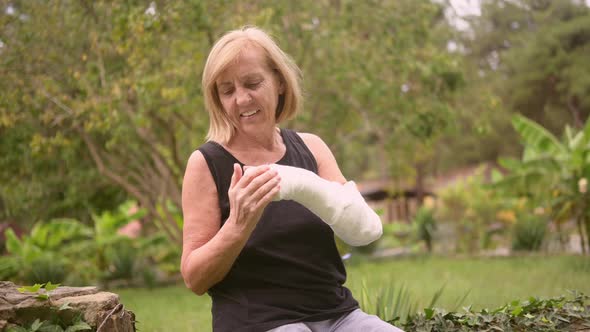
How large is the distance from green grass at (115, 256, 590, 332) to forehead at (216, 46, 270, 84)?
1.91 meters

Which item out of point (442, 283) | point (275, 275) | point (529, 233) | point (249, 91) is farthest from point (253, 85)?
point (529, 233)

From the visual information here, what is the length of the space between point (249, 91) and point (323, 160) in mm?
453

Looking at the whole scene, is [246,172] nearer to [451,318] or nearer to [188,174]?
[188,174]

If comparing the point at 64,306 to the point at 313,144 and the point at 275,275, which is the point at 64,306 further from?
the point at 313,144

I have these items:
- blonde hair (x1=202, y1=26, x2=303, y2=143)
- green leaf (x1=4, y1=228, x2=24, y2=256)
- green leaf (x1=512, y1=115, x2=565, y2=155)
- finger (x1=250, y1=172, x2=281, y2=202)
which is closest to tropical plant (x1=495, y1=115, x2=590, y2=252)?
green leaf (x1=512, y1=115, x2=565, y2=155)

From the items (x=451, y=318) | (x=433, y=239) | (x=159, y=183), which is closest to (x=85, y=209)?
(x=159, y=183)

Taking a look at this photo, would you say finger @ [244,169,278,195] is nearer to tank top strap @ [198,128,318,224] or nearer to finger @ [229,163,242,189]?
finger @ [229,163,242,189]

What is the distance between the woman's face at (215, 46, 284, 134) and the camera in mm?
2068

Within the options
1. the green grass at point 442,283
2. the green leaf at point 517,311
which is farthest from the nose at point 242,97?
the green grass at point 442,283

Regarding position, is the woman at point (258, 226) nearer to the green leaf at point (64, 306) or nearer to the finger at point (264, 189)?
the finger at point (264, 189)

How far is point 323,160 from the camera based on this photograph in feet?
7.77

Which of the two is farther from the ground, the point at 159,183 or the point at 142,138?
the point at 142,138

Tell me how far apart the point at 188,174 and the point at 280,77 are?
51 centimetres

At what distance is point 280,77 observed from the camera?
2.25 meters
